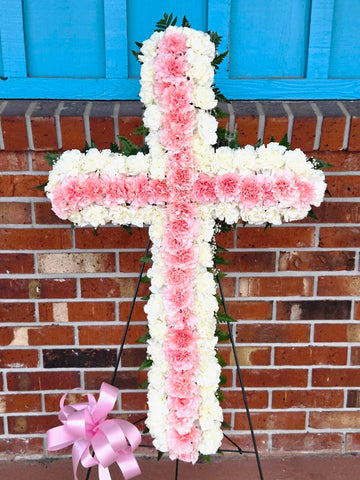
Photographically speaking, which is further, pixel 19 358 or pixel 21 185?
pixel 19 358

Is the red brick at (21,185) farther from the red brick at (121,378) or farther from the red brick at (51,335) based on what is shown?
the red brick at (121,378)

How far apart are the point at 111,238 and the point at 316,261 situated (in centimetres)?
84

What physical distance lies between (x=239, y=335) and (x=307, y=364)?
33 centimetres

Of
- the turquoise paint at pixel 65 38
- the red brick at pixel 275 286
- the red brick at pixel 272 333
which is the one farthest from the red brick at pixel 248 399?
the turquoise paint at pixel 65 38

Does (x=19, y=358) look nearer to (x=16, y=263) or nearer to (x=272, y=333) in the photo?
(x=16, y=263)

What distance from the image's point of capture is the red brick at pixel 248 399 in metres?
2.46

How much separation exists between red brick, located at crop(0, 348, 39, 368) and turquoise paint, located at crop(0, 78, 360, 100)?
3.49 ft

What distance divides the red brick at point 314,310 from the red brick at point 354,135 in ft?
2.11

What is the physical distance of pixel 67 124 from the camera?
2.11 m

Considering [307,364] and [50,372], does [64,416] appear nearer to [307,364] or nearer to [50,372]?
[50,372]

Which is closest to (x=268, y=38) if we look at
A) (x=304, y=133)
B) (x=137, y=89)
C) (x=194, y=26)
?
(x=194, y=26)

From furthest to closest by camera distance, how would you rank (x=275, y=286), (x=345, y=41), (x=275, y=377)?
(x=275, y=377)
(x=275, y=286)
(x=345, y=41)

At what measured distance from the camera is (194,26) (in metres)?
2.20

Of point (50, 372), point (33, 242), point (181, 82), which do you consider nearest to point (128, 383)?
point (50, 372)
